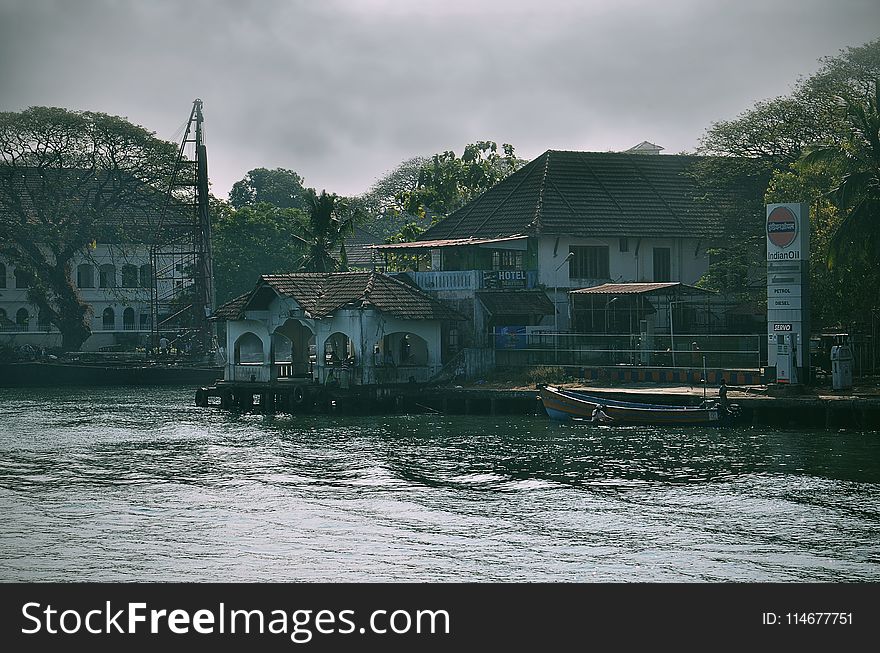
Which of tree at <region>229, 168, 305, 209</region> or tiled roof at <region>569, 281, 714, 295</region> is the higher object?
tree at <region>229, 168, 305, 209</region>

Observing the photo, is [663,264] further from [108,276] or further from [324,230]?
[108,276]

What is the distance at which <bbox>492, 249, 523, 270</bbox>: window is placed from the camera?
6694 cm

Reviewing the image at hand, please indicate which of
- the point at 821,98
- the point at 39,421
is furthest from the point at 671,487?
the point at 821,98

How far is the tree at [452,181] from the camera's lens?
8050 cm

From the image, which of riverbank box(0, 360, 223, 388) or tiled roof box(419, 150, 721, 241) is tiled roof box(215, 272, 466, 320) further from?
riverbank box(0, 360, 223, 388)

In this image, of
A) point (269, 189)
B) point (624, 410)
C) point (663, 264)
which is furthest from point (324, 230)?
point (269, 189)

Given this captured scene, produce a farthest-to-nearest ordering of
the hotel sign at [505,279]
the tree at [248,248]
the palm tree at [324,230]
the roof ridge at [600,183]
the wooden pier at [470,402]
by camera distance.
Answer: the tree at [248,248] → the palm tree at [324,230] → the roof ridge at [600,183] → the hotel sign at [505,279] → the wooden pier at [470,402]

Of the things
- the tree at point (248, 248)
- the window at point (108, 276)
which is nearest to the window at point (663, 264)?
the tree at point (248, 248)

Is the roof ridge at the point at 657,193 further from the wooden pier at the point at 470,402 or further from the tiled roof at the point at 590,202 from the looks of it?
the wooden pier at the point at 470,402

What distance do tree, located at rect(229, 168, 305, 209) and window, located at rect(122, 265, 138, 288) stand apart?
44.5 metres

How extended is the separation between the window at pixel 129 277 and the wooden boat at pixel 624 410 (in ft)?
189

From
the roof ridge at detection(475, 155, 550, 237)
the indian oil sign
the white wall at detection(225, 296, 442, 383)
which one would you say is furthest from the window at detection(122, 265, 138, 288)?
the indian oil sign

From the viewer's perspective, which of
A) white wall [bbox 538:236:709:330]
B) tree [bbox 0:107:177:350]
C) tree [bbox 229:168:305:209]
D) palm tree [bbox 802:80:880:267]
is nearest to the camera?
palm tree [bbox 802:80:880:267]

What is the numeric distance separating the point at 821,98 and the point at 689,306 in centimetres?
1213
